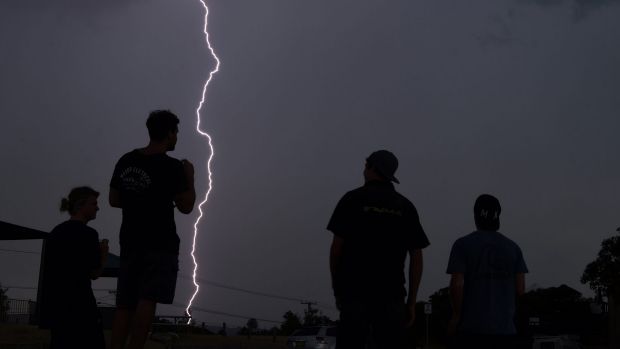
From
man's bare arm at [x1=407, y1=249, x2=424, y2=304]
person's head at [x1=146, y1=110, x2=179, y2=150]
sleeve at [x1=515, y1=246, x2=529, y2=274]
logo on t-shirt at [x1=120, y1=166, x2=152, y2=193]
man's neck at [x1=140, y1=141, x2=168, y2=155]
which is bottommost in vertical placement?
man's bare arm at [x1=407, y1=249, x2=424, y2=304]

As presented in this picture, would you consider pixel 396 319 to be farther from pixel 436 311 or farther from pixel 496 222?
pixel 436 311

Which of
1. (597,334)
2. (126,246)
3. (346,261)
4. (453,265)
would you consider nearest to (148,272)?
(126,246)

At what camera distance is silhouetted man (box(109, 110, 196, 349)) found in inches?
179

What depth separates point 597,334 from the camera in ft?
166

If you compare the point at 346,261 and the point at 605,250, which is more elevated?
the point at 605,250

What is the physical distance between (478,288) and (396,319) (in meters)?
0.85

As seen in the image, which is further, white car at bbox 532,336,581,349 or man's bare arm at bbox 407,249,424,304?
white car at bbox 532,336,581,349

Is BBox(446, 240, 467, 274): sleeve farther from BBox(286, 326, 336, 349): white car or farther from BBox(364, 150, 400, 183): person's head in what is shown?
BBox(286, 326, 336, 349): white car

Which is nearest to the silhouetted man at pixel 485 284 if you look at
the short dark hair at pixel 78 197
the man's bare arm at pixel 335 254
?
the man's bare arm at pixel 335 254

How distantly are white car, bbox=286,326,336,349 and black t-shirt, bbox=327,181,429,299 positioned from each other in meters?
19.6

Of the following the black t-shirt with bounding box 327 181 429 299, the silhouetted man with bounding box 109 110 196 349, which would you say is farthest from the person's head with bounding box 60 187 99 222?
the black t-shirt with bounding box 327 181 429 299

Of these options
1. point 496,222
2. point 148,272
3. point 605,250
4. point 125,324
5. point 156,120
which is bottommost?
point 125,324

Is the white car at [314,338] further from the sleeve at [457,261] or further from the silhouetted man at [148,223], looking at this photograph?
the silhouetted man at [148,223]

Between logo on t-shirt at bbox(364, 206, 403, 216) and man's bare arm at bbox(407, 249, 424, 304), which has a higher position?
logo on t-shirt at bbox(364, 206, 403, 216)
